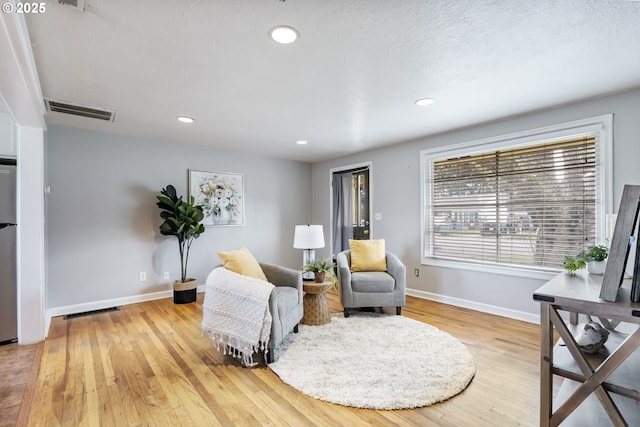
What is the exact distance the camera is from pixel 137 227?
4.16 metres

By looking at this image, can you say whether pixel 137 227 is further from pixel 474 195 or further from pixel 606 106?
pixel 606 106

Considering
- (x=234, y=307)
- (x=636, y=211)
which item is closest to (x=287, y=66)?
(x=234, y=307)

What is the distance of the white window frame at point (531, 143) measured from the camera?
9.11ft

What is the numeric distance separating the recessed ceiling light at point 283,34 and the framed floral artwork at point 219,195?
3.23 m

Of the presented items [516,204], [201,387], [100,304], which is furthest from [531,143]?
[100,304]

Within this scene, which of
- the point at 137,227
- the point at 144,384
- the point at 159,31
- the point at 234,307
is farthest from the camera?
the point at 137,227

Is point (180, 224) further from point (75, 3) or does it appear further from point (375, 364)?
point (375, 364)

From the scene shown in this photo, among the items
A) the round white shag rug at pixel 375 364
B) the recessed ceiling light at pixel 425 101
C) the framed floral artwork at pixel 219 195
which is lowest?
the round white shag rug at pixel 375 364

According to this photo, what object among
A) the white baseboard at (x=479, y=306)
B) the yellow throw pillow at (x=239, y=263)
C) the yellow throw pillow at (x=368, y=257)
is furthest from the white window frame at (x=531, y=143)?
the yellow throw pillow at (x=239, y=263)

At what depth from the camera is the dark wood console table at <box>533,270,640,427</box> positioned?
1.21 metres

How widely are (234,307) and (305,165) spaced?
4.01m

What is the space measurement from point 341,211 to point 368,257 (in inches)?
76.1

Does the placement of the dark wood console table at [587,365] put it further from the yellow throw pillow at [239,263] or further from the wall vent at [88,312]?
the wall vent at [88,312]

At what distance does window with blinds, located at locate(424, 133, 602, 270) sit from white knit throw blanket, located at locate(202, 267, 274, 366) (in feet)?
8.89
